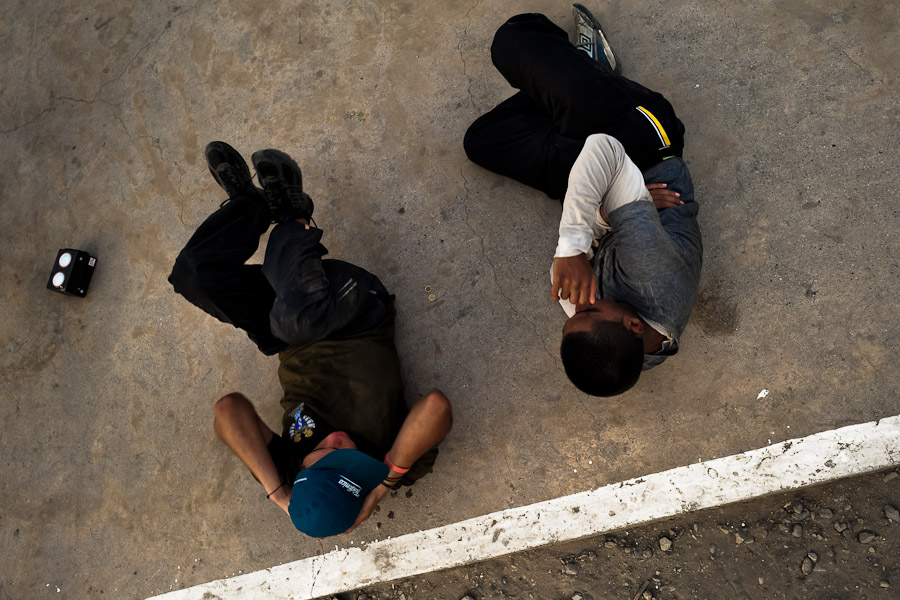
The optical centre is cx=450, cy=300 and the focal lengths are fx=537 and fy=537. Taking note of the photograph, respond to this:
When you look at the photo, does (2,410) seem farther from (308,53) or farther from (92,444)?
(308,53)

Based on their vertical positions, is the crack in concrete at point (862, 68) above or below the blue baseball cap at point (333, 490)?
above

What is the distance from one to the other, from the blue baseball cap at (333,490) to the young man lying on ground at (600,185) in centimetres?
94

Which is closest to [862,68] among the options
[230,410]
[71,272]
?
[230,410]

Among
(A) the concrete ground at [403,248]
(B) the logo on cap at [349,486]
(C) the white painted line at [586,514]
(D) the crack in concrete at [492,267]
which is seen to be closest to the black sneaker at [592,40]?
(A) the concrete ground at [403,248]

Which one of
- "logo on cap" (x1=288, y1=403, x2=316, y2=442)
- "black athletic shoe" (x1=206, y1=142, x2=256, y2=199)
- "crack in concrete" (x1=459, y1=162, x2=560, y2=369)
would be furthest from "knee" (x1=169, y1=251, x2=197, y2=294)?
"crack in concrete" (x1=459, y1=162, x2=560, y2=369)

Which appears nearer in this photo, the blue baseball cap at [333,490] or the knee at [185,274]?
the blue baseball cap at [333,490]

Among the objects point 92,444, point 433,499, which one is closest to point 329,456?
point 433,499

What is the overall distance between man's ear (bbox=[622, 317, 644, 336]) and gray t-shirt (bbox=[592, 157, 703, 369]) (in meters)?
0.10

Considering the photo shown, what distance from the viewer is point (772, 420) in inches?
91.4

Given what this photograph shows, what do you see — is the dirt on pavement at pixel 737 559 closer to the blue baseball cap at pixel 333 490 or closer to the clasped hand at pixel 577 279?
the blue baseball cap at pixel 333 490

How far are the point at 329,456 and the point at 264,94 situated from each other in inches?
79.8

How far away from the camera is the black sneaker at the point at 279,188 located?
2428mm

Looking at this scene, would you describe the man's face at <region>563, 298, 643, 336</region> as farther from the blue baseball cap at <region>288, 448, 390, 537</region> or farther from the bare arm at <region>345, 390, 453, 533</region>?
the blue baseball cap at <region>288, 448, 390, 537</region>

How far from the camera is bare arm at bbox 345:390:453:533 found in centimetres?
222
